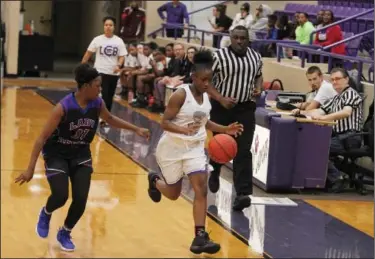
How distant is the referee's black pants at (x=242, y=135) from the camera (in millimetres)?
6703

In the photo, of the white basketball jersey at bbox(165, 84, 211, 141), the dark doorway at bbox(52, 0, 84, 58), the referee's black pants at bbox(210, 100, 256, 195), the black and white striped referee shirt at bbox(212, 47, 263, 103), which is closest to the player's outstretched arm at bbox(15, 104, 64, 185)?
the dark doorway at bbox(52, 0, 84, 58)

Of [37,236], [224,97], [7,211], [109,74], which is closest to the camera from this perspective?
[7,211]

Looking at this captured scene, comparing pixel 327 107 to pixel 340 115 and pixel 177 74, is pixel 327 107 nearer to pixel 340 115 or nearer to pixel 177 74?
pixel 340 115

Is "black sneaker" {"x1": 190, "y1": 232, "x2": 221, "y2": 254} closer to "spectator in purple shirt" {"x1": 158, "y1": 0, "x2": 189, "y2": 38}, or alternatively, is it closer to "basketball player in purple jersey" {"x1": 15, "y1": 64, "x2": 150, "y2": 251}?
"basketball player in purple jersey" {"x1": 15, "y1": 64, "x2": 150, "y2": 251}

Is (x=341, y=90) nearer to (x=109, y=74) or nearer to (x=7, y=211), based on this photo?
(x=109, y=74)

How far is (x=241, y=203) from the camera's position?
23.6ft

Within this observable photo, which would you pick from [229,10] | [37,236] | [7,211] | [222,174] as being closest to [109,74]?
[37,236]

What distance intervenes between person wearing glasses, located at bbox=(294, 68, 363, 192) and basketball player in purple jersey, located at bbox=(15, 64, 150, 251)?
330 cm

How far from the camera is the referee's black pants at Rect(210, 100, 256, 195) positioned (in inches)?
264

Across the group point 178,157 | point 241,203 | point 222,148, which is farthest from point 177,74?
point 222,148

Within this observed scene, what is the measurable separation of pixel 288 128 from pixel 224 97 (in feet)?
6.89

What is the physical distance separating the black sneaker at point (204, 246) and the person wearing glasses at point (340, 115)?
7.78 ft

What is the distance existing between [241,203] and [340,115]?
4.52 ft

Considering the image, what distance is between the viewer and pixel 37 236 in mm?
3768
